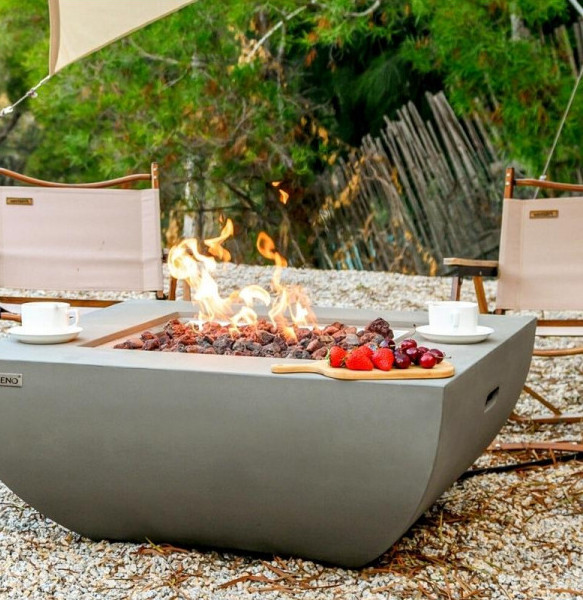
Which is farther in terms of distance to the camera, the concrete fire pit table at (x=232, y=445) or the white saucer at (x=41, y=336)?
the white saucer at (x=41, y=336)

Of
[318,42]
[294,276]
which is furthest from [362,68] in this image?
[294,276]

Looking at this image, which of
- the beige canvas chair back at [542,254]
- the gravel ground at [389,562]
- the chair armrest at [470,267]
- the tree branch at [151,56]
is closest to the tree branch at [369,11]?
the tree branch at [151,56]

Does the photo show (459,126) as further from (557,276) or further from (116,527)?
(116,527)

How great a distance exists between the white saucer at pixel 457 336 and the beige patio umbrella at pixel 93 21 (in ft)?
5.21

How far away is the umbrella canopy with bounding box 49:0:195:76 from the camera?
3.42 meters

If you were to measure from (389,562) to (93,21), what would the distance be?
206cm

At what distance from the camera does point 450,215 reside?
21.8 feet

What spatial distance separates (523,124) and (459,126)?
0.40 meters

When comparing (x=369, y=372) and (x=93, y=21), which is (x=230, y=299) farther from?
(x=93, y=21)

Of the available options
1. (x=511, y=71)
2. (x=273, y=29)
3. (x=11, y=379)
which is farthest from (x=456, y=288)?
(x=273, y=29)

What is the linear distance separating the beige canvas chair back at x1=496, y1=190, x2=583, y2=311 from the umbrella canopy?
53.6 inches

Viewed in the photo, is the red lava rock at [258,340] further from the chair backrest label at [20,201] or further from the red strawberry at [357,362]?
the chair backrest label at [20,201]

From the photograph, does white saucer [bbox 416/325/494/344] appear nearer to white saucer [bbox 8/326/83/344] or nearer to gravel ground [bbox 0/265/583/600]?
gravel ground [bbox 0/265/583/600]

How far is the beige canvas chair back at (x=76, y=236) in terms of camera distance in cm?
394
